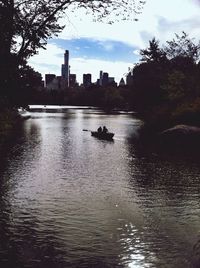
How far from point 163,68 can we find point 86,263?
8565 centimetres

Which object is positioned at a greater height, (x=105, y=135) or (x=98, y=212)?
(x=105, y=135)

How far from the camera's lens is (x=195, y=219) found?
59.7ft

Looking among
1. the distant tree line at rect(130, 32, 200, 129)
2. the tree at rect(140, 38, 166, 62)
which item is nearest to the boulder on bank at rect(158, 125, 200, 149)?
the distant tree line at rect(130, 32, 200, 129)

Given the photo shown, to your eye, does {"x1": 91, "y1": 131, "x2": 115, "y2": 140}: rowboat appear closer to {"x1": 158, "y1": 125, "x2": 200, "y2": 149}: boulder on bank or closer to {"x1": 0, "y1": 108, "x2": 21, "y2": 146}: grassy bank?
{"x1": 158, "y1": 125, "x2": 200, "y2": 149}: boulder on bank

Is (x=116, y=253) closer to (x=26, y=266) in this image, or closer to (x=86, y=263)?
(x=86, y=263)

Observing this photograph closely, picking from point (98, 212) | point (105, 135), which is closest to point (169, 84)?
point (105, 135)

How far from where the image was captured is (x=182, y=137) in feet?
163

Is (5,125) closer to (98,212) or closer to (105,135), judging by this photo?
(105,135)

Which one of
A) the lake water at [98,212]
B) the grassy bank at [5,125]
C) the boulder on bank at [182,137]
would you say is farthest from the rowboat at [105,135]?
the lake water at [98,212]

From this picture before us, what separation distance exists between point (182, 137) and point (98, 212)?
32.2 meters

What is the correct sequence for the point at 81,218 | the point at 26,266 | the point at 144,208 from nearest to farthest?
the point at 26,266, the point at 81,218, the point at 144,208

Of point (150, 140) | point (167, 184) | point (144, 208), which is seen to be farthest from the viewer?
point (150, 140)

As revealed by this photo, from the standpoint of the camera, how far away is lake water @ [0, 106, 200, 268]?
13906 millimetres

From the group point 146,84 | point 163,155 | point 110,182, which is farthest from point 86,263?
point 146,84
